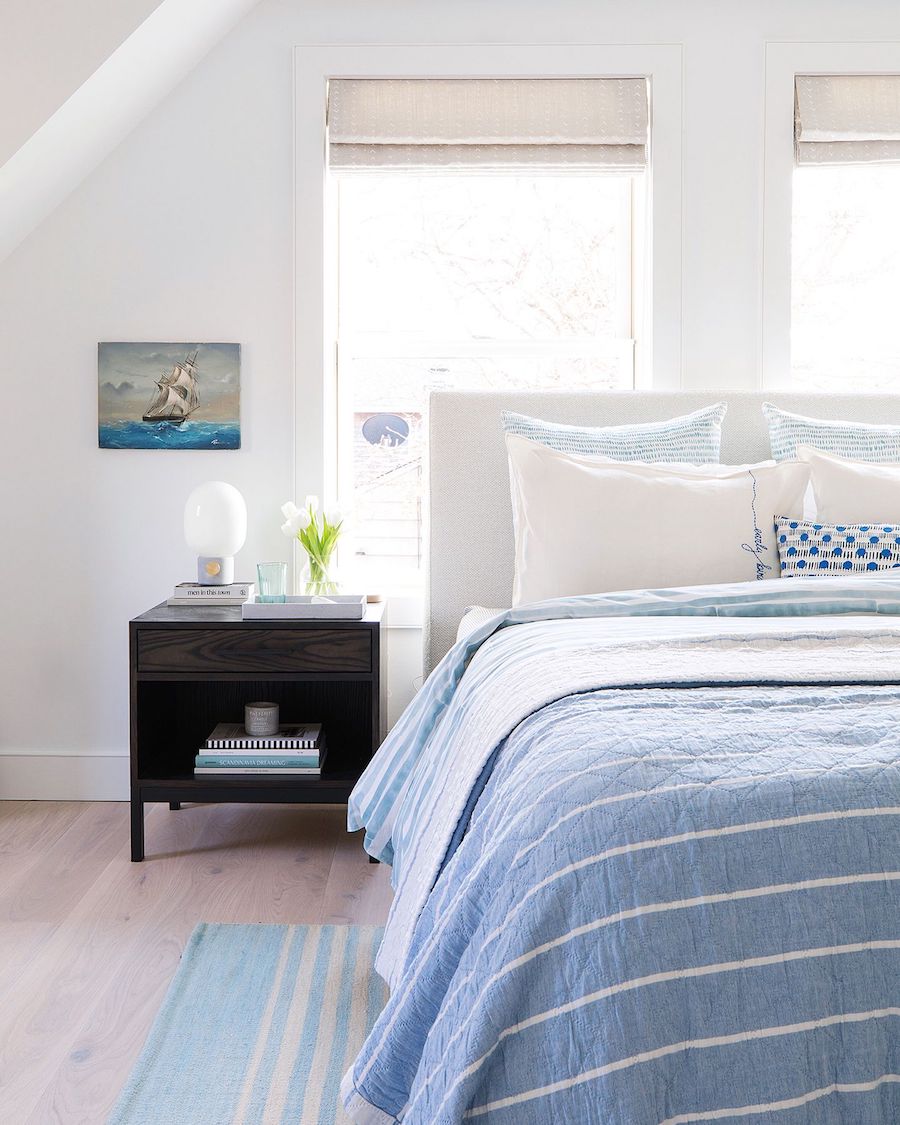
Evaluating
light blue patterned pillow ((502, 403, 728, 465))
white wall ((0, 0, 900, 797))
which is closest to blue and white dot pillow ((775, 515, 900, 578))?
light blue patterned pillow ((502, 403, 728, 465))

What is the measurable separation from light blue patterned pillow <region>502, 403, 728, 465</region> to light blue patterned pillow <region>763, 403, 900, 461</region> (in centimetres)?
16

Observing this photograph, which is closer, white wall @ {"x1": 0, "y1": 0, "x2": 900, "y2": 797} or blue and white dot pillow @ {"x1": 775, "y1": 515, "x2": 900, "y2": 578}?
blue and white dot pillow @ {"x1": 775, "y1": 515, "x2": 900, "y2": 578}

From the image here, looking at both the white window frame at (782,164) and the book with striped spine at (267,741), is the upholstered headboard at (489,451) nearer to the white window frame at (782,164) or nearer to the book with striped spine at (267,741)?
the white window frame at (782,164)

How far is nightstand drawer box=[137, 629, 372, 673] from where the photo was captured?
2680 millimetres

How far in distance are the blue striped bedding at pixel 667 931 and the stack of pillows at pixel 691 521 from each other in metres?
1.12

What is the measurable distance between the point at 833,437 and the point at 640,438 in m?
0.52

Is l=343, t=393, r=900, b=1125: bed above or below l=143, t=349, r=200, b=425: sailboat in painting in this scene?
below

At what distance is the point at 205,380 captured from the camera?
312 centimetres

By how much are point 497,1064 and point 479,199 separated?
9.18 feet

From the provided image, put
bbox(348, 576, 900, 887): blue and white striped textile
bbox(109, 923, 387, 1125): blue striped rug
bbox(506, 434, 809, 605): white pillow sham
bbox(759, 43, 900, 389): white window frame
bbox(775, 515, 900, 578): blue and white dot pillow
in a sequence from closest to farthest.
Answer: bbox(109, 923, 387, 1125): blue striped rug
bbox(348, 576, 900, 887): blue and white striped textile
bbox(775, 515, 900, 578): blue and white dot pillow
bbox(506, 434, 809, 605): white pillow sham
bbox(759, 43, 900, 389): white window frame

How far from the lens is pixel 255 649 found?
2682mm

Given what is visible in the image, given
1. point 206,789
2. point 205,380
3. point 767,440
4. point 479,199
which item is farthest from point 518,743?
point 479,199

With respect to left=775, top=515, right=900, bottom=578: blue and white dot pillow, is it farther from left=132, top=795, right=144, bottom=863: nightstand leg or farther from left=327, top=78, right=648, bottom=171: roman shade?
left=132, top=795, right=144, bottom=863: nightstand leg

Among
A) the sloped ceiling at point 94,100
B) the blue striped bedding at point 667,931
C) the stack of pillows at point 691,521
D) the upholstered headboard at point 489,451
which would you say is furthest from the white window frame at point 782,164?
the blue striped bedding at point 667,931
